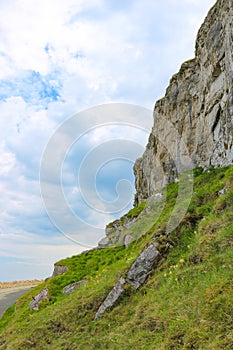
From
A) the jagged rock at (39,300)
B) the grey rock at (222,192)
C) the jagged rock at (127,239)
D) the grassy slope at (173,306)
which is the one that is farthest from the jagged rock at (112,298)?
the jagged rock at (127,239)

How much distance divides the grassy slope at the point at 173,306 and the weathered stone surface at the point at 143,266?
442 millimetres

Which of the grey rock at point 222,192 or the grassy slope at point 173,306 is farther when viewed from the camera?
the grey rock at point 222,192

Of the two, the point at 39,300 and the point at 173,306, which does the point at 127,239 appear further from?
the point at 173,306

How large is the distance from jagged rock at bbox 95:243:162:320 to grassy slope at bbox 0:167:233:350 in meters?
0.39

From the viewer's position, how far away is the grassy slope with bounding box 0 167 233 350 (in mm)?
8609

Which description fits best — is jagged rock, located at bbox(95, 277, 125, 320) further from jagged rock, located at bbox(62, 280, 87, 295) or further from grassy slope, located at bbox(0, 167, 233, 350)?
jagged rock, located at bbox(62, 280, 87, 295)

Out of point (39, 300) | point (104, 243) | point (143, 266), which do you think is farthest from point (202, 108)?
point (39, 300)

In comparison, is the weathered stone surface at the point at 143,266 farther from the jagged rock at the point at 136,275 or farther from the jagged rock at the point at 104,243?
the jagged rock at the point at 104,243

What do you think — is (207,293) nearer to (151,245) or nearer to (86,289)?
(151,245)

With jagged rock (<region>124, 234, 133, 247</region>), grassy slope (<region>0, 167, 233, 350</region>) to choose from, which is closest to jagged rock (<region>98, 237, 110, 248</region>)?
jagged rock (<region>124, 234, 133, 247</region>)

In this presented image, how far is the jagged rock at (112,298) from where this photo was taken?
538 inches

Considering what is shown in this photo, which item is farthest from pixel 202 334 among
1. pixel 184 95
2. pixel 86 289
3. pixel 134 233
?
pixel 184 95

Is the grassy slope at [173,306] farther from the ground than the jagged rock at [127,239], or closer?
closer

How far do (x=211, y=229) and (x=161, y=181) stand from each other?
3488cm
